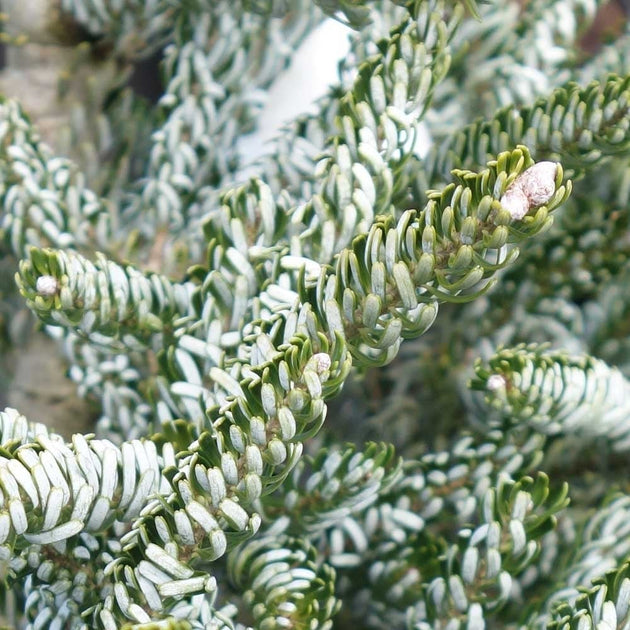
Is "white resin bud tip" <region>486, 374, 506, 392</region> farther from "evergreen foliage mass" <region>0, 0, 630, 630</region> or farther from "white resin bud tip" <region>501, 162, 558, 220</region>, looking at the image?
"white resin bud tip" <region>501, 162, 558, 220</region>

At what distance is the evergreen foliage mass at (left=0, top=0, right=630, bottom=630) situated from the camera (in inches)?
12.2

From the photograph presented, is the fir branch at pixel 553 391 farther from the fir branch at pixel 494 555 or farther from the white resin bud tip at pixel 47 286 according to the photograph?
the white resin bud tip at pixel 47 286

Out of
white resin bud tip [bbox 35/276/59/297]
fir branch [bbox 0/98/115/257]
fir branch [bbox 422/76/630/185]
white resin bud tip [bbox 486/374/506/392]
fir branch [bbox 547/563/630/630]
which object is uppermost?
fir branch [bbox 422/76/630/185]

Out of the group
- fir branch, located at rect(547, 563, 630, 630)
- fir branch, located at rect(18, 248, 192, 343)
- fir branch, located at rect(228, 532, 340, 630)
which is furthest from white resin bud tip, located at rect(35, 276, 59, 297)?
fir branch, located at rect(547, 563, 630, 630)

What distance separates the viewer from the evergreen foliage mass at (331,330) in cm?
31

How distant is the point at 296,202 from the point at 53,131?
0.20 metres

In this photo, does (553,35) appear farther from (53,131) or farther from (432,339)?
(53,131)

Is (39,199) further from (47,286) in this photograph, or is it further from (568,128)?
(568,128)

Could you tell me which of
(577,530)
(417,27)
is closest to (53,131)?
(417,27)

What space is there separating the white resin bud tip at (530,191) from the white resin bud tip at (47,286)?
19 centimetres

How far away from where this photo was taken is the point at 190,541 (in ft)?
1.01

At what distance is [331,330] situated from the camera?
0.33m

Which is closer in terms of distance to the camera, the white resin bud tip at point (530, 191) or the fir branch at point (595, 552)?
the white resin bud tip at point (530, 191)

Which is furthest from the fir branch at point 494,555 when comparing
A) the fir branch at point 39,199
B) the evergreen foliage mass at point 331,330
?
the fir branch at point 39,199
